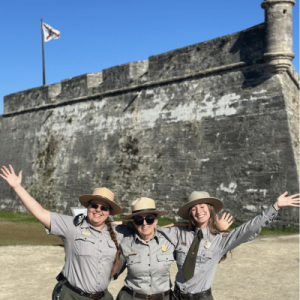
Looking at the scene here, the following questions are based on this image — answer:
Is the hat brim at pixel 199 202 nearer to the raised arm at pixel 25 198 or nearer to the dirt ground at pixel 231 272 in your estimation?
the raised arm at pixel 25 198

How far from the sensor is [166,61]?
1197cm

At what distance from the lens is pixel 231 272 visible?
5723 millimetres

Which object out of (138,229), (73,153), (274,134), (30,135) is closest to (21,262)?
(138,229)

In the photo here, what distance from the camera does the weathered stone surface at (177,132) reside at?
9820 mm

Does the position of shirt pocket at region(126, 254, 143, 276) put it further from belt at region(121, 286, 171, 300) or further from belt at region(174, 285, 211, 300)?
belt at region(174, 285, 211, 300)

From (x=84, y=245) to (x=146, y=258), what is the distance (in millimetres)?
453

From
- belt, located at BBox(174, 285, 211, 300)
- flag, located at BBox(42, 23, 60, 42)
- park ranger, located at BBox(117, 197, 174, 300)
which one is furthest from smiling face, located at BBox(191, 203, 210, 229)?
flag, located at BBox(42, 23, 60, 42)

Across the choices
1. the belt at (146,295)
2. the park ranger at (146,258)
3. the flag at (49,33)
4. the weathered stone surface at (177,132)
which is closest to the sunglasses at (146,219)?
the park ranger at (146,258)

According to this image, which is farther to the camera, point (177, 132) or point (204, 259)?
point (177, 132)

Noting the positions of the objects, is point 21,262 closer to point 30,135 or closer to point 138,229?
point 138,229

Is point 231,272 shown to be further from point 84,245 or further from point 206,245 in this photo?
point 84,245

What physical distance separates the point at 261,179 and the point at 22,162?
10.7 metres

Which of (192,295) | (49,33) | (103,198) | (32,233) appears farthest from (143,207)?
(49,33)

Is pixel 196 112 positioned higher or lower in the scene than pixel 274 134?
higher
